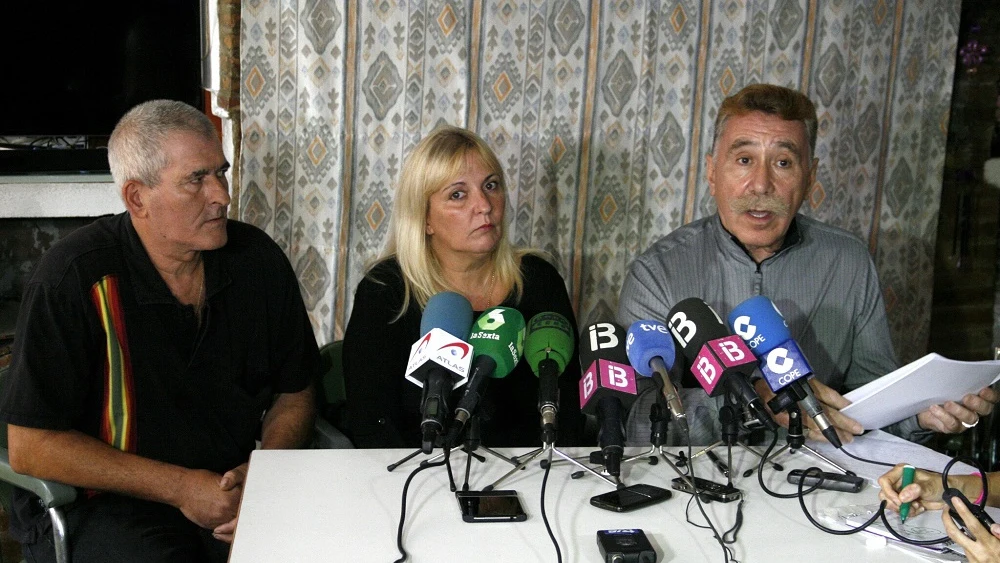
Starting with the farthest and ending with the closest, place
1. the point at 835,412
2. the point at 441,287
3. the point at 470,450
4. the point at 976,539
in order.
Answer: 1. the point at 441,287
2. the point at 835,412
3. the point at 470,450
4. the point at 976,539

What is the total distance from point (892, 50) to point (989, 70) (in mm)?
882

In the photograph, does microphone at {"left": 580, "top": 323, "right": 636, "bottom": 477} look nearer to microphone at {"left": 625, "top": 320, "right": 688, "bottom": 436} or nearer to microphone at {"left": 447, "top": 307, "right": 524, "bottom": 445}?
microphone at {"left": 625, "top": 320, "right": 688, "bottom": 436}

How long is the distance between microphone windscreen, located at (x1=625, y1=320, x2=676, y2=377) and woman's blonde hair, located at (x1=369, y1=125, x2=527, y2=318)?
0.98 meters

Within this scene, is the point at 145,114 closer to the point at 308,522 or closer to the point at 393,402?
the point at 393,402

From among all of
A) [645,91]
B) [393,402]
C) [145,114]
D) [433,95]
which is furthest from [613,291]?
[145,114]

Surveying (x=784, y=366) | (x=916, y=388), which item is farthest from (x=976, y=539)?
(x=916, y=388)

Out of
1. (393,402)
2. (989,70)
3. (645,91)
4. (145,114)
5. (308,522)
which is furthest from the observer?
(989,70)

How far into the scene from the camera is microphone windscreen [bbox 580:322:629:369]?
5.90 feet

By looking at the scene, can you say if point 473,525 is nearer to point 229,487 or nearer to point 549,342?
point 549,342

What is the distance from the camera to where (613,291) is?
3.61 metres

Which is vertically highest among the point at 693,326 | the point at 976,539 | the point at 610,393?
the point at 693,326

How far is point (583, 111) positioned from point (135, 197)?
5.63 ft

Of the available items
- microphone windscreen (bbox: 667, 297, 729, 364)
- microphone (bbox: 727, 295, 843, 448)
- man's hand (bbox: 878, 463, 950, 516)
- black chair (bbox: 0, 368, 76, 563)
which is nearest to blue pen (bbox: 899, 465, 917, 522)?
man's hand (bbox: 878, 463, 950, 516)

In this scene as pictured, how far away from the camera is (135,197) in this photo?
237 cm
